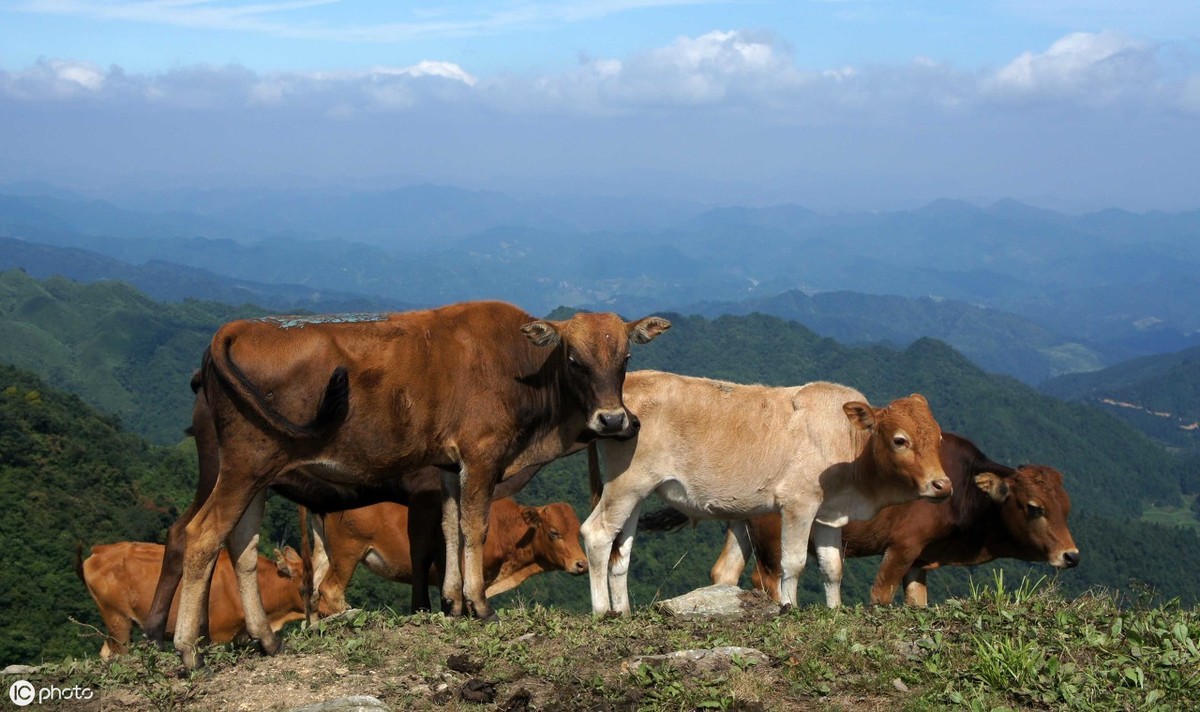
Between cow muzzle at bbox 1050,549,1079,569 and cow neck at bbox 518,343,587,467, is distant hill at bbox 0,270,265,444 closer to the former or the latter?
cow muzzle at bbox 1050,549,1079,569

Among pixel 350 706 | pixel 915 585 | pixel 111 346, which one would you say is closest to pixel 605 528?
pixel 350 706

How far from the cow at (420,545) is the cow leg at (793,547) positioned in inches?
140

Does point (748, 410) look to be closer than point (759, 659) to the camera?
No

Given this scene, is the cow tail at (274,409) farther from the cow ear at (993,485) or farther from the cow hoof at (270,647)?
the cow ear at (993,485)

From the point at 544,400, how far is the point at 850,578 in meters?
34.4

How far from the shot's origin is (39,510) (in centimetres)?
3706

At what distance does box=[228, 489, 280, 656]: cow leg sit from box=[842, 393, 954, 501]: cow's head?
5.81 meters

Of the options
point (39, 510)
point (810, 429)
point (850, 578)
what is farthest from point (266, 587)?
point (850, 578)

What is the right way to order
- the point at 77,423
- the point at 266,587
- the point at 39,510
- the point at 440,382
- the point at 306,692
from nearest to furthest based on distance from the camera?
the point at 306,692 → the point at 440,382 → the point at 266,587 → the point at 39,510 → the point at 77,423

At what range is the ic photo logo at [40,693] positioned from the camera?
7.76m

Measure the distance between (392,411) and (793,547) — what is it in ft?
14.4

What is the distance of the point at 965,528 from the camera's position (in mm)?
14336

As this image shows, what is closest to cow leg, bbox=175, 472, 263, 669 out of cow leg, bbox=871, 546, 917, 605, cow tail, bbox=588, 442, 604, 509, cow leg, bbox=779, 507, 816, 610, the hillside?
cow tail, bbox=588, 442, 604, 509

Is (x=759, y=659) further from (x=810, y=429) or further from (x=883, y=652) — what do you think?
(x=810, y=429)
